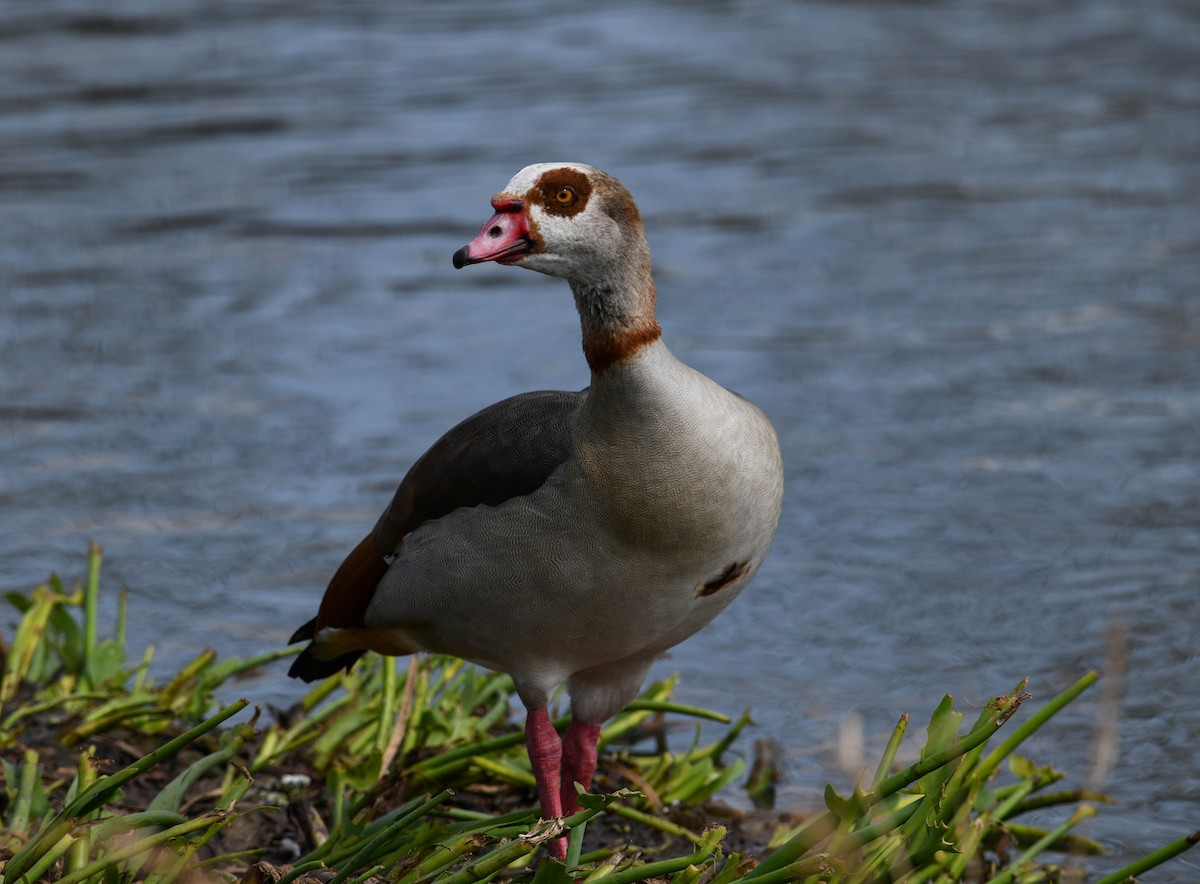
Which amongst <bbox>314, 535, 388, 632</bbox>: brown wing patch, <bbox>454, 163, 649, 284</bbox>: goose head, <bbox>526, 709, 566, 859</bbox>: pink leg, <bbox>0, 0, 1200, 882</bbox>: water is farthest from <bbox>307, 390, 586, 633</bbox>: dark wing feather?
<bbox>0, 0, 1200, 882</bbox>: water

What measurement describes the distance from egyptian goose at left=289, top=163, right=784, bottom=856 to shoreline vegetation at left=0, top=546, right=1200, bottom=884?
0.35m

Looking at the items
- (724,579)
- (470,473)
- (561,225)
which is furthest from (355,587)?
(561,225)

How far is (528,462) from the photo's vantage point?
12.1ft

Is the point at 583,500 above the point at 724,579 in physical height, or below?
above

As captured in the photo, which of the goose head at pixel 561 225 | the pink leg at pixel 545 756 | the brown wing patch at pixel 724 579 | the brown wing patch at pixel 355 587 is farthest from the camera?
the brown wing patch at pixel 355 587

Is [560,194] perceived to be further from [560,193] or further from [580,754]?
[580,754]

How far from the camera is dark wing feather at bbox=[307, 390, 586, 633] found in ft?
12.1

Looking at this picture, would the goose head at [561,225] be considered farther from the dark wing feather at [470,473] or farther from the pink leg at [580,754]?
the pink leg at [580,754]

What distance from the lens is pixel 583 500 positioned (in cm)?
355

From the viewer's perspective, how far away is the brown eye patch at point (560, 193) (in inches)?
136

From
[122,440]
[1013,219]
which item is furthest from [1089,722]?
[1013,219]

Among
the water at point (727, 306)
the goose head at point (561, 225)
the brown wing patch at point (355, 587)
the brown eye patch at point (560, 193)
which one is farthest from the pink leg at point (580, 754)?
the brown eye patch at point (560, 193)

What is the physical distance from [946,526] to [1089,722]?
1405mm

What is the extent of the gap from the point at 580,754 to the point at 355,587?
652mm
